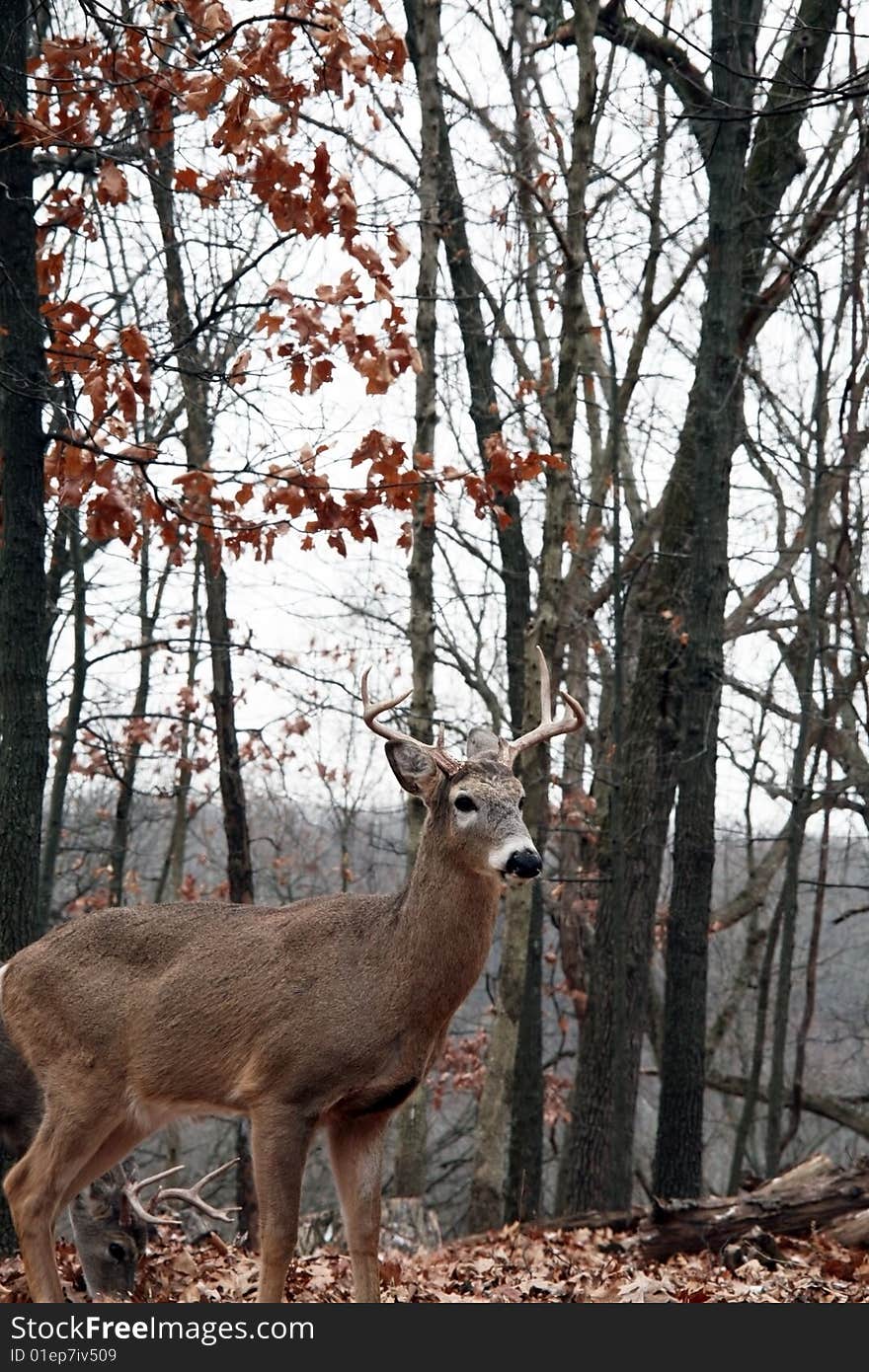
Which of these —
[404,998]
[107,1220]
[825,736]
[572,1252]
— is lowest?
[572,1252]

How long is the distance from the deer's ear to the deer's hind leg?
1904 millimetres

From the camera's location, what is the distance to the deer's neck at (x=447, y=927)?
20.4 ft

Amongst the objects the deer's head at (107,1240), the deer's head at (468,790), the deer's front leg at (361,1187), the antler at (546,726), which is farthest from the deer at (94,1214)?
the antler at (546,726)

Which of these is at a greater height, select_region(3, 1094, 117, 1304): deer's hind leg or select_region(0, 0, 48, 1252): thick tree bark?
select_region(0, 0, 48, 1252): thick tree bark

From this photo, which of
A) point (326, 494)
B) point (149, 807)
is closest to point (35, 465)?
point (326, 494)

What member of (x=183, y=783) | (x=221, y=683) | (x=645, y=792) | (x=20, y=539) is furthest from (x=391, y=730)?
(x=183, y=783)

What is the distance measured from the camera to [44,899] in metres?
16.8

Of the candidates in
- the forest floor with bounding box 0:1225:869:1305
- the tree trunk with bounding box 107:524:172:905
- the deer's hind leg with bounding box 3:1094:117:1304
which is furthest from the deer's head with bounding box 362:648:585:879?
the tree trunk with bounding box 107:524:172:905

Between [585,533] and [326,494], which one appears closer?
[326,494]

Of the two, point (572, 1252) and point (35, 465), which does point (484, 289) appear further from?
point (572, 1252)

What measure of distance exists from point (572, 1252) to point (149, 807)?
21572mm

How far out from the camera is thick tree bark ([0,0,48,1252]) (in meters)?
8.40

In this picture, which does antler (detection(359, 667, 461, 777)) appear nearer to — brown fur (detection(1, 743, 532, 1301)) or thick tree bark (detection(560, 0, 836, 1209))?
brown fur (detection(1, 743, 532, 1301))

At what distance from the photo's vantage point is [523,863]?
19.0 ft
